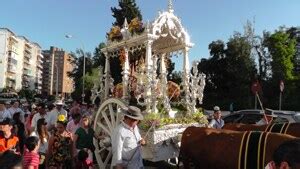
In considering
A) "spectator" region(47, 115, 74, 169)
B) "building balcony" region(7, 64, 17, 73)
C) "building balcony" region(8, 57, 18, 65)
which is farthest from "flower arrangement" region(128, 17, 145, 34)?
"building balcony" region(7, 64, 17, 73)

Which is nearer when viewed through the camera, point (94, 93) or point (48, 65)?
point (94, 93)

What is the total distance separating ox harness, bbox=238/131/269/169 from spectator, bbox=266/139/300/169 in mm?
2767

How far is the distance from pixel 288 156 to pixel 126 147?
3.48m

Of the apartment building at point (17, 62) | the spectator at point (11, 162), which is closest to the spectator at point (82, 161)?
the spectator at point (11, 162)

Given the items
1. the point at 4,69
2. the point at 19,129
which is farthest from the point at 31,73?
the point at 19,129

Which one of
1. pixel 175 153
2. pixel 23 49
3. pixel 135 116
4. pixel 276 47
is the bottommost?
pixel 175 153

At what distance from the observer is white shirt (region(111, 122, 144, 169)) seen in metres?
5.43

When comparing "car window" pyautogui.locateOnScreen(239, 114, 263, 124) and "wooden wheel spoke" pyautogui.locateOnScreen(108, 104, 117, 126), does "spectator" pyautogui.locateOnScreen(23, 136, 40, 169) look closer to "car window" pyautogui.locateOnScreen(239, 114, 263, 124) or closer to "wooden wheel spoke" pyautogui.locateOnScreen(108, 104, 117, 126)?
"wooden wheel spoke" pyautogui.locateOnScreen(108, 104, 117, 126)

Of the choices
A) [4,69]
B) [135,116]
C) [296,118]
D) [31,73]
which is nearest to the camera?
[135,116]

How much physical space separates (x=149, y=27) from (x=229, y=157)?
431cm

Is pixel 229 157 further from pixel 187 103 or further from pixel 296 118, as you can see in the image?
pixel 296 118

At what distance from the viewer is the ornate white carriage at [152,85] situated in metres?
8.07

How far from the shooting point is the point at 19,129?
1109cm

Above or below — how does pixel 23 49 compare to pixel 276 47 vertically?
above
